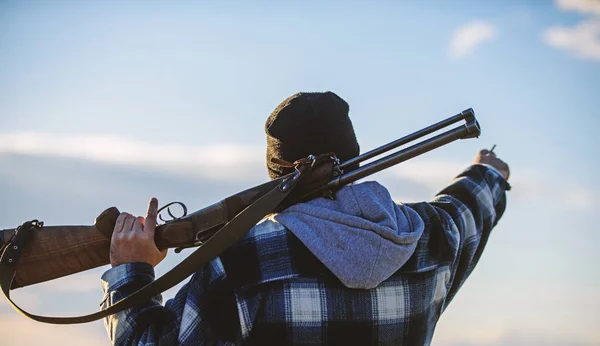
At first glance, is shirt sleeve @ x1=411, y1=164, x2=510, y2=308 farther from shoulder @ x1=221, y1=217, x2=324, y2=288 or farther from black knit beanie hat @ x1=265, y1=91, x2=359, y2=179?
shoulder @ x1=221, y1=217, x2=324, y2=288

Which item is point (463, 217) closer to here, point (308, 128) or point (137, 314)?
point (308, 128)

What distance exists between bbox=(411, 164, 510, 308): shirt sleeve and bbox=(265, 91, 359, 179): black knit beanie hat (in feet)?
1.99

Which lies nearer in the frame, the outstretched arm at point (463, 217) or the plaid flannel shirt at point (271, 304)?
the plaid flannel shirt at point (271, 304)

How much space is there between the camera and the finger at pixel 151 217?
15.6ft

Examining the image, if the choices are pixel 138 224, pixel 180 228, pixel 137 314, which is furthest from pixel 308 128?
pixel 137 314

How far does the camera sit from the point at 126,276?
445cm

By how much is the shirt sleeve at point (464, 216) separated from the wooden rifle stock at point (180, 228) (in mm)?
400


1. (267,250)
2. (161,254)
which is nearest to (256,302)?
(267,250)

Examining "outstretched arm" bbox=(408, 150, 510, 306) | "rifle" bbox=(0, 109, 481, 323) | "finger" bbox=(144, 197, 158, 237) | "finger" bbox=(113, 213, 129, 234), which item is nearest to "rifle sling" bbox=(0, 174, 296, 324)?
"rifle" bbox=(0, 109, 481, 323)

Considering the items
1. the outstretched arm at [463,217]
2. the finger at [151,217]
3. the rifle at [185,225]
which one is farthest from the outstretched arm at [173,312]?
the outstretched arm at [463,217]

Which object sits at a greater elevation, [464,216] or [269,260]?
[464,216]

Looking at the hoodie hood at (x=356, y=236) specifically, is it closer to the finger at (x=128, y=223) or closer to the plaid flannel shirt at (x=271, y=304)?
the plaid flannel shirt at (x=271, y=304)

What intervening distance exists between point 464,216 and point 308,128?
1192 mm

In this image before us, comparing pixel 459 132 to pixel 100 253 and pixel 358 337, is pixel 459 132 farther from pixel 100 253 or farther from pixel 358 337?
pixel 100 253
